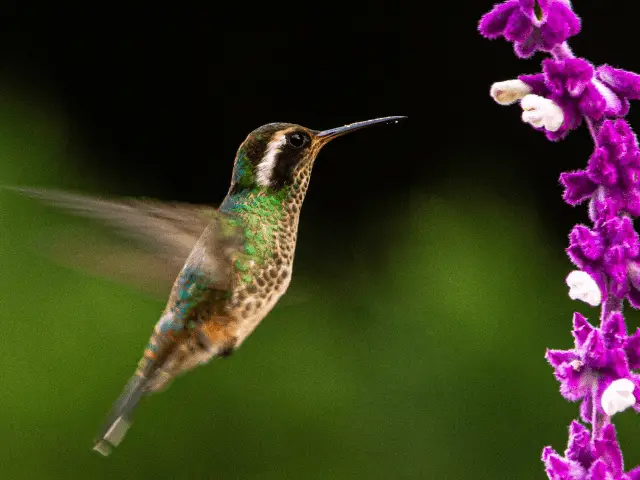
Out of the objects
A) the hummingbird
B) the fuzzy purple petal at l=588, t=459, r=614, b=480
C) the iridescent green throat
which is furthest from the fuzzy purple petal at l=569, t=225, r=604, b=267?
the iridescent green throat

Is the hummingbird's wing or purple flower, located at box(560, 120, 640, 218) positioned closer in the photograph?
purple flower, located at box(560, 120, 640, 218)

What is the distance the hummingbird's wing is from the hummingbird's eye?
22 cm

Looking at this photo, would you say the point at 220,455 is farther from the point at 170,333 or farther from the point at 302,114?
the point at 302,114

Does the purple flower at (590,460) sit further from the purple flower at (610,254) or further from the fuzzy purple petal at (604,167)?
the fuzzy purple petal at (604,167)

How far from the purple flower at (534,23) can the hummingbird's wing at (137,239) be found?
0.82 meters

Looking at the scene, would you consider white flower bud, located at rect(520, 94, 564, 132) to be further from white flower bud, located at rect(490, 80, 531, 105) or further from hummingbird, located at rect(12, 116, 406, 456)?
hummingbird, located at rect(12, 116, 406, 456)

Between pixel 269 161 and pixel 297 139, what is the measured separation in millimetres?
74

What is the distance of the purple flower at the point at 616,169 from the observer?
1036mm

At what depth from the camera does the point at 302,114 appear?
462 cm

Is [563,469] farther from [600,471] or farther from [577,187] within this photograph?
[577,187]

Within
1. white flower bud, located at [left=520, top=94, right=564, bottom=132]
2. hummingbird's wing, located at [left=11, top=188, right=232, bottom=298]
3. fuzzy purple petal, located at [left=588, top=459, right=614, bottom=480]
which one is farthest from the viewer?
Answer: hummingbird's wing, located at [left=11, top=188, right=232, bottom=298]

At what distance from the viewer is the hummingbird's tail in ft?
6.20

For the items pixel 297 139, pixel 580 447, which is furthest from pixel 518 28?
pixel 297 139

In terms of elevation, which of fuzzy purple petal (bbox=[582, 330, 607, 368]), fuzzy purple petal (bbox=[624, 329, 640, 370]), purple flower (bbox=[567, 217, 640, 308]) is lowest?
fuzzy purple petal (bbox=[582, 330, 607, 368])
